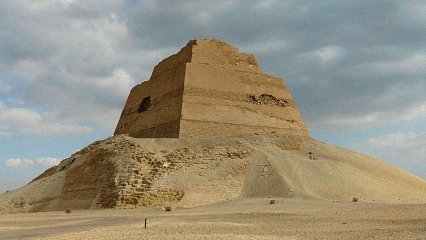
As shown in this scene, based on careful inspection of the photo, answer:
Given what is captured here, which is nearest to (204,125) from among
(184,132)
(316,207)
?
(184,132)

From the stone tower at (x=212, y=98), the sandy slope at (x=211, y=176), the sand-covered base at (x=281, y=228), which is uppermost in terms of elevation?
the stone tower at (x=212, y=98)

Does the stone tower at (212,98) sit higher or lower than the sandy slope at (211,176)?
higher

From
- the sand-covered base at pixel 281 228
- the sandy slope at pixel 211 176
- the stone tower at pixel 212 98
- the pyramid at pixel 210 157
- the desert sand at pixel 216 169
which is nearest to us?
the sand-covered base at pixel 281 228

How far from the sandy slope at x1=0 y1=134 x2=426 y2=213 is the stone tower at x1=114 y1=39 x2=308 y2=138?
2107 mm

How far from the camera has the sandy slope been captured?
75.6 ft

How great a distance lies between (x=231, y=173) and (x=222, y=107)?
7083 millimetres

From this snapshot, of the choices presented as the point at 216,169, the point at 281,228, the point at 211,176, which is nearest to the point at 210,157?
the point at 216,169

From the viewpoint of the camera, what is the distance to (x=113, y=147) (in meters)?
27.3

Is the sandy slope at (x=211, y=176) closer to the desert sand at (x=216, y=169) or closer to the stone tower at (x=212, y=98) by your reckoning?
the desert sand at (x=216, y=169)

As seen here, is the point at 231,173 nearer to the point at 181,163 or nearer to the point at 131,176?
the point at 181,163

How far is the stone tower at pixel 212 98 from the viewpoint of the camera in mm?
29766

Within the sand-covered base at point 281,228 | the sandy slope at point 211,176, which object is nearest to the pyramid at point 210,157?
the sandy slope at point 211,176

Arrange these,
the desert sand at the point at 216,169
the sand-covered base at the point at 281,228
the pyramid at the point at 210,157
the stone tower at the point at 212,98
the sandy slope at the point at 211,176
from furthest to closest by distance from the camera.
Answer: the stone tower at the point at 212,98
the pyramid at the point at 210,157
the sandy slope at the point at 211,176
the desert sand at the point at 216,169
the sand-covered base at the point at 281,228

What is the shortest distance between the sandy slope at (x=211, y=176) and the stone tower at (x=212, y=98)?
2.11 m
